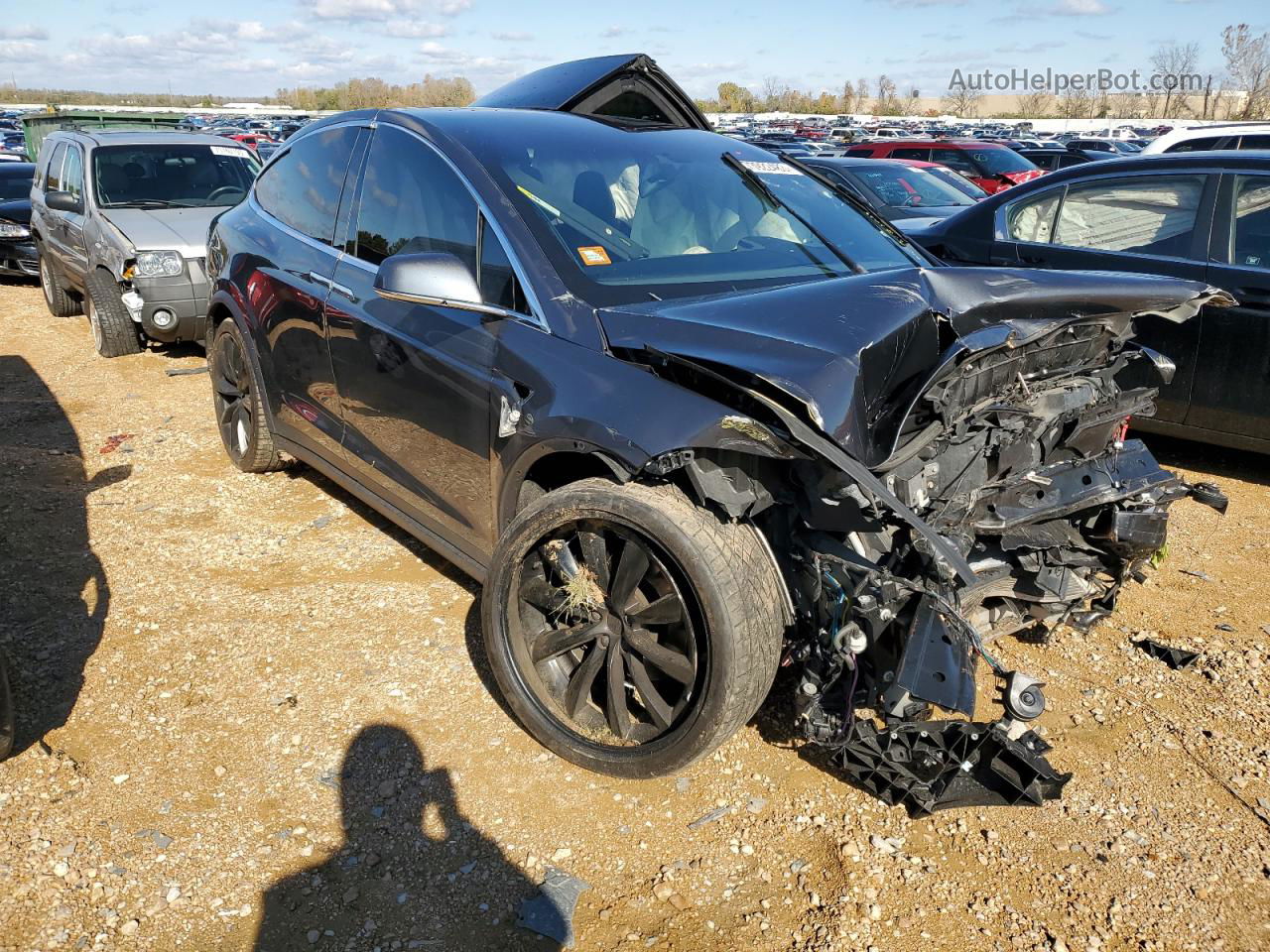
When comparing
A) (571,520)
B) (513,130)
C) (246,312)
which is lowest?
(571,520)

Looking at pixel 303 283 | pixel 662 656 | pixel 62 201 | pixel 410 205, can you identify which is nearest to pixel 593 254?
pixel 410 205

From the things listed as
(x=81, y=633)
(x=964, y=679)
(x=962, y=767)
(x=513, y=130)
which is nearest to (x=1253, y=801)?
(x=962, y=767)

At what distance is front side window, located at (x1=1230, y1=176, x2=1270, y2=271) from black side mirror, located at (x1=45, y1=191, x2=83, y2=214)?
881 centimetres

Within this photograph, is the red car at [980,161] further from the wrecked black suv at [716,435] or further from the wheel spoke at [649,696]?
the wheel spoke at [649,696]

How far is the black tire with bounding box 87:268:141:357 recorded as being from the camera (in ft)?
27.1

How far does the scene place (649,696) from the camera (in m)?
2.82

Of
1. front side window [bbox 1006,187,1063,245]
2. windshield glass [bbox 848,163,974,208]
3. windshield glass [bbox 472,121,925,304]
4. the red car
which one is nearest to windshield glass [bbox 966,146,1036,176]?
the red car

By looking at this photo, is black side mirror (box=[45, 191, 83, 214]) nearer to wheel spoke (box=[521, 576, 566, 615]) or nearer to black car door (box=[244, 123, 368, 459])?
black car door (box=[244, 123, 368, 459])

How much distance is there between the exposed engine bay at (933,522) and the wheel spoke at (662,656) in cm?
31

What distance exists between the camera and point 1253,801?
2906mm

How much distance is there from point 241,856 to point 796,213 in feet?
9.74

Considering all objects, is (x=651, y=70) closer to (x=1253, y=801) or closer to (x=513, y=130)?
(x=513, y=130)

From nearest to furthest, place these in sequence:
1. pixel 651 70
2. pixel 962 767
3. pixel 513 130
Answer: pixel 962 767 → pixel 513 130 → pixel 651 70

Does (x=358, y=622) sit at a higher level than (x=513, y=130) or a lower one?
lower
